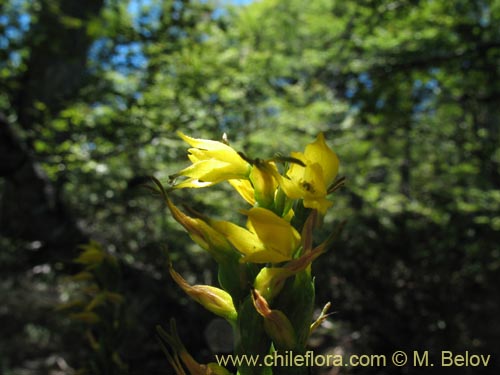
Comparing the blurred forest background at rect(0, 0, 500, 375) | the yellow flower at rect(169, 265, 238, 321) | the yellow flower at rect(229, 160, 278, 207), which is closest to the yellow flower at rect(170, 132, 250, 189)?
the yellow flower at rect(229, 160, 278, 207)

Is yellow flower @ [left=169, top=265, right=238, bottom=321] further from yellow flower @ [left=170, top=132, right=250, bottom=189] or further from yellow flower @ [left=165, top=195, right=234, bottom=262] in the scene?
yellow flower @ [left=170, top=132, right=250, bottom=189]

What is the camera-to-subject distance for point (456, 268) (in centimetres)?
512

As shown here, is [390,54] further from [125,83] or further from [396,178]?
[396,178]

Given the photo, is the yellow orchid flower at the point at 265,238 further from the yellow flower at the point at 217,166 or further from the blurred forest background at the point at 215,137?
the blurred forest background at the point at 215,137

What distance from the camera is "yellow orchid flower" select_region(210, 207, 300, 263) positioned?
2.59 ft

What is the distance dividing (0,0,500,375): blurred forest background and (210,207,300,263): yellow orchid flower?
1.81 meters

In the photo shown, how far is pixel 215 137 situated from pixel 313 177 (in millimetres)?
2836

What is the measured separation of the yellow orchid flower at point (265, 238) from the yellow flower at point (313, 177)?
6 centimetres

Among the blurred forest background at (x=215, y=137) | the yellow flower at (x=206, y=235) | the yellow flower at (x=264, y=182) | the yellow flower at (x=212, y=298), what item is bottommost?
the blurred forest background at (x=215, y=137)

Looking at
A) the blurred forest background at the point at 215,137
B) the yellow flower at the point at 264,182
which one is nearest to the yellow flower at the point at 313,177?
the yellow flower at the point at 264,182

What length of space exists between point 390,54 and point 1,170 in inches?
131

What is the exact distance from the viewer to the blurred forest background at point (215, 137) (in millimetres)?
3787

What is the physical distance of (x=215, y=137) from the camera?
3631 millimetres

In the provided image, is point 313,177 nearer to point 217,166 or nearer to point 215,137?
point 217,166
